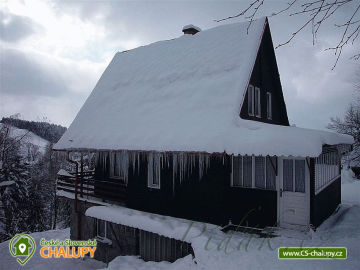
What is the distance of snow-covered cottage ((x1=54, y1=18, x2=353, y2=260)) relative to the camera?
8.36 meters

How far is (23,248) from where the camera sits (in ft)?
55.2

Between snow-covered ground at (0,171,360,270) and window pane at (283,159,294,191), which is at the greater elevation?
window pane at (283,159,294,191)

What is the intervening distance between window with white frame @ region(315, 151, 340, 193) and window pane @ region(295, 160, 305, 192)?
851mm

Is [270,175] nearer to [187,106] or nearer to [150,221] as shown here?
[187,106]

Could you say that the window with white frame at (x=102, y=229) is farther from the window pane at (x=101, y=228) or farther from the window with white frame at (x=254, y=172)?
the window with white frame at (x=254, y=172)

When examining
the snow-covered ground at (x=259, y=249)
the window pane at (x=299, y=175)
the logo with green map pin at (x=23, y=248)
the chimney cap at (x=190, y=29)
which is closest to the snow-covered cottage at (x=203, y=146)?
the window pane at (x=299, y=175)

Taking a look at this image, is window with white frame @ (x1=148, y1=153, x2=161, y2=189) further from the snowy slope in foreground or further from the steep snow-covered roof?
the snowy slope in foreground

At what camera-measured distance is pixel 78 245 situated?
13781mm

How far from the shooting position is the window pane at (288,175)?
28.1ft

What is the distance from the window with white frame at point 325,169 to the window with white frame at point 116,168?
25.7 feet

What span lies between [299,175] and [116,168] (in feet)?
25.7

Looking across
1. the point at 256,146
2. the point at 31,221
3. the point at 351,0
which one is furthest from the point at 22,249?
the point at 351,0

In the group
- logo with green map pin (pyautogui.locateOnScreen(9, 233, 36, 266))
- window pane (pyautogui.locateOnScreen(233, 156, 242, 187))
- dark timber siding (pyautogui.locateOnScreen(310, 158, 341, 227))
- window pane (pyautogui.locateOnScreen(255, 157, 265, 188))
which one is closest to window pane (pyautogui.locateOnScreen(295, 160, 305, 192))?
dark timber siding (pyautogui.locateOnScreen(310, 158, 341, 227))

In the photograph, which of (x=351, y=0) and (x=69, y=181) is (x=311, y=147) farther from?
(x=69, y=181)
